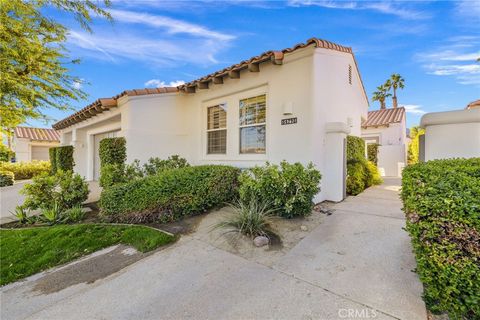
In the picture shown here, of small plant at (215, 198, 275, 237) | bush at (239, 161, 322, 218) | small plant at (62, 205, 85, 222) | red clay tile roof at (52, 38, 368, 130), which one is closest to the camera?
small plant at (215, 198, 275, 237)

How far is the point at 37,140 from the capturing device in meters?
20.7

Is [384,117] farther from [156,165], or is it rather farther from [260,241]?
[260,241]

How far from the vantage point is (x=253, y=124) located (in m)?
7.11

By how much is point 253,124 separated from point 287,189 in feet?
10.1

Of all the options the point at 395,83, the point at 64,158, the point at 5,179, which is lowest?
the point at 5,179

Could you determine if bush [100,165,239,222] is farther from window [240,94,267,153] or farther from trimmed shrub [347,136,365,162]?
trimmed shrub [347,136,365,162]

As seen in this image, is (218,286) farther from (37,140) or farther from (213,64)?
(37,140)

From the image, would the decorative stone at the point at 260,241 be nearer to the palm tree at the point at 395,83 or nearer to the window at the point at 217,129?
the window at the point at 217,129

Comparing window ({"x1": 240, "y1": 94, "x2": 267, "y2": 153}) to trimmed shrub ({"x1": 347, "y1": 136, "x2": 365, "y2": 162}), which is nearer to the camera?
window ({"x1": 240, "y1": 94, "x2": 267, "y2": 153})

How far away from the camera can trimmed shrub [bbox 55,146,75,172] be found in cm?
1252

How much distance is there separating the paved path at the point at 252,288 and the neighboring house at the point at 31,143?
23.6 meters

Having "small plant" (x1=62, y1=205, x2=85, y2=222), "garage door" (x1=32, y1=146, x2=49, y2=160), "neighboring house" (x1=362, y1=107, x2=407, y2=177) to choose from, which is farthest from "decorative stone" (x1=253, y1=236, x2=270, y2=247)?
"garage door" (x1=32, y1=146, x2=49, y2=160)

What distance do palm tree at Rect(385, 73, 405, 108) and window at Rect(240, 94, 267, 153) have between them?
23.0 m

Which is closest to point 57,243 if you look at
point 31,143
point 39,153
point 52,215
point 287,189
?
point 52,215
